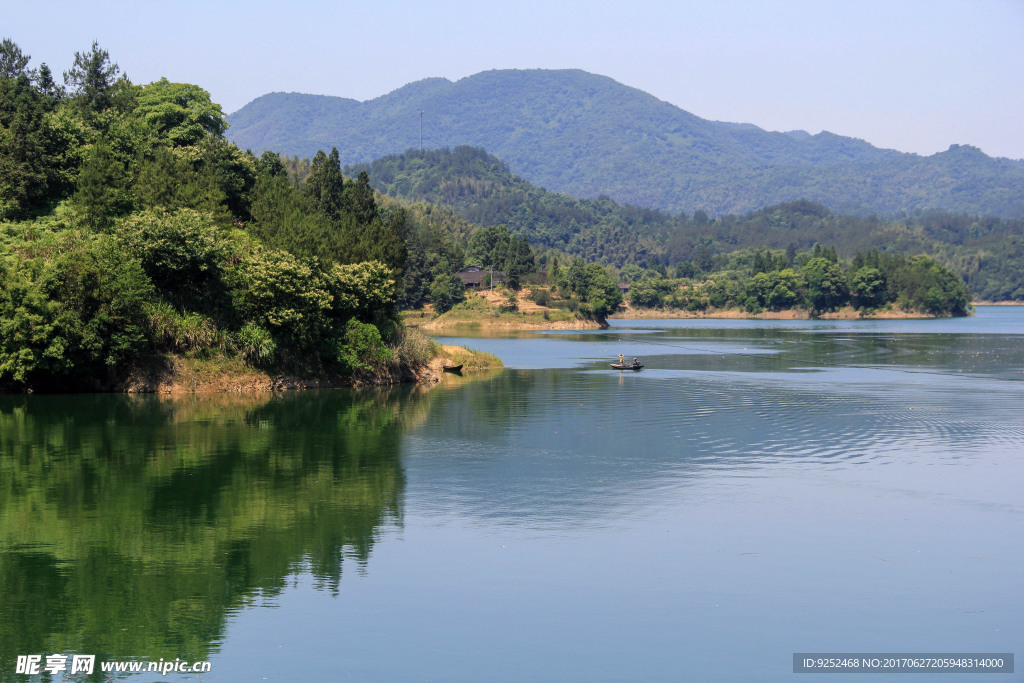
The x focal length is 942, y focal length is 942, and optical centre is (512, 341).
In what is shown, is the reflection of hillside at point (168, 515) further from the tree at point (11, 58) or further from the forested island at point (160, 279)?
the tree at point (11, 58)

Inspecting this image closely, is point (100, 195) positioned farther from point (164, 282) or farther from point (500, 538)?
point (500, 538)

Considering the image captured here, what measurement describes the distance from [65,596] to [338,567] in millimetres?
6983

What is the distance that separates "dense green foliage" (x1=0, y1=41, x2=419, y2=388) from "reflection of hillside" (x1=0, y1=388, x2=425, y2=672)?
687 centimetres

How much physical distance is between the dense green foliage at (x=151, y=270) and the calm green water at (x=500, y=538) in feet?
16.6

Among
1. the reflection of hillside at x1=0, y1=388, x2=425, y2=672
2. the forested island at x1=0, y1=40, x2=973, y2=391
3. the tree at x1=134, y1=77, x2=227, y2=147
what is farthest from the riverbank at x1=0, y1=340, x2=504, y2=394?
the tree at x1=134, y1=77, x2=227, y2=147

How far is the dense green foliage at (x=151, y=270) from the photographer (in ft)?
206

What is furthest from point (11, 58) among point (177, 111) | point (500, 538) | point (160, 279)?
point (500, 538)

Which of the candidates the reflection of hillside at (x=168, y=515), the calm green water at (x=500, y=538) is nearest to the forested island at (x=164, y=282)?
the calm green water at (x=500, y=538)

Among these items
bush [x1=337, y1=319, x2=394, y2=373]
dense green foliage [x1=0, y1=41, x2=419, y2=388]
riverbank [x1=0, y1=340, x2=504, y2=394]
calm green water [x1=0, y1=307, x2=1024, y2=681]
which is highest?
dense green foliage [x1=0, y1=41, x2=419, y2=388]

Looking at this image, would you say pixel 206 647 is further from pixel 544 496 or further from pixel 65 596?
pixel 544 496

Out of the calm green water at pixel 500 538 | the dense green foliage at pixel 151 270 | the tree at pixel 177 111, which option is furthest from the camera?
the tree at pixel 177 111

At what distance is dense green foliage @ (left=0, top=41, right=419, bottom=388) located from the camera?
62.7 meters

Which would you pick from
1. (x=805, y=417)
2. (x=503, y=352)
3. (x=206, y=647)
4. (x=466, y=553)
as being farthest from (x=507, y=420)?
(x=503, y=352)

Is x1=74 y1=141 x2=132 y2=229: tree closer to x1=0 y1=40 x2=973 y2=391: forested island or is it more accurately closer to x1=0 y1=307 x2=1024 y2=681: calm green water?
x1=0 y1=40 x2=973 y2=391: forested island
